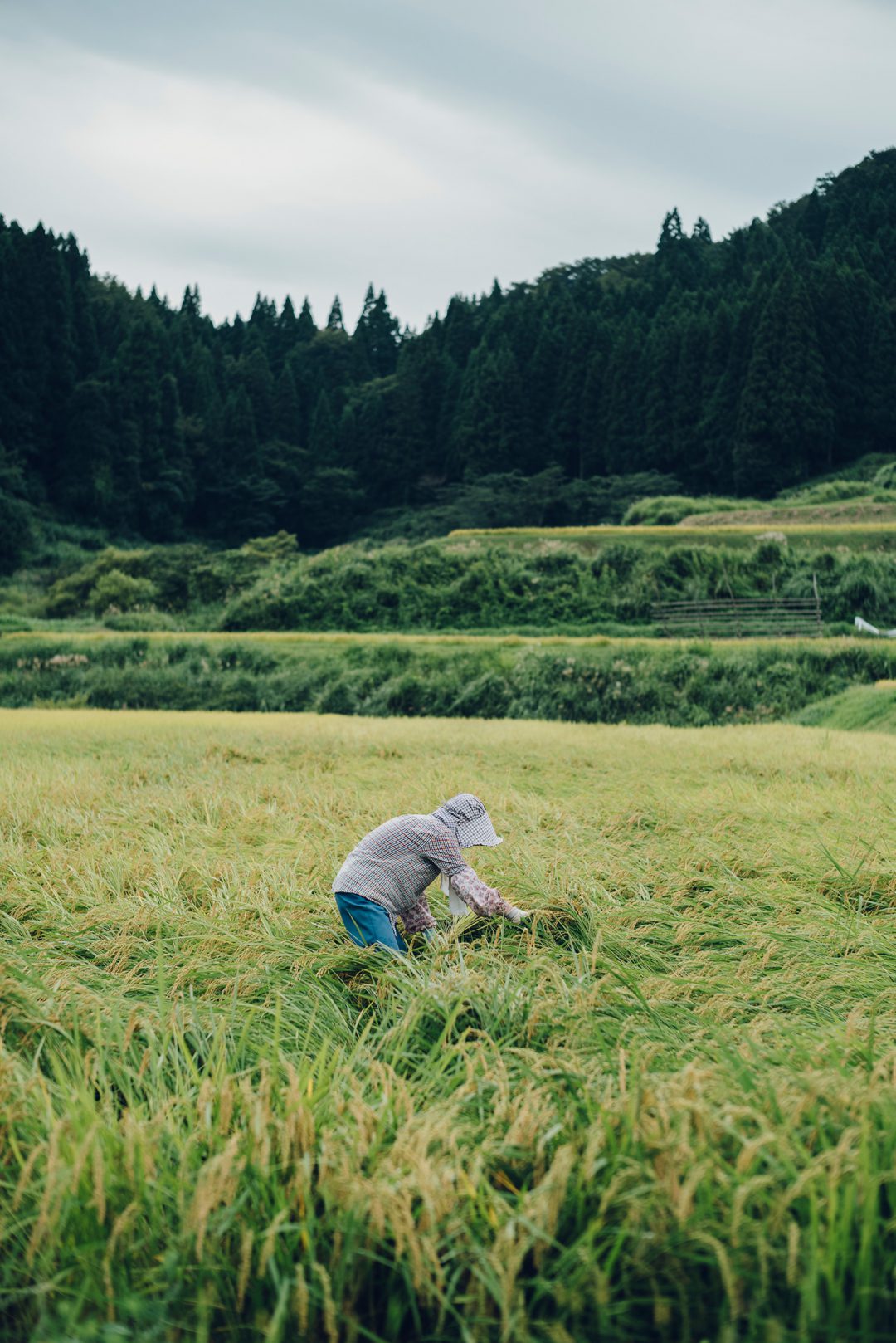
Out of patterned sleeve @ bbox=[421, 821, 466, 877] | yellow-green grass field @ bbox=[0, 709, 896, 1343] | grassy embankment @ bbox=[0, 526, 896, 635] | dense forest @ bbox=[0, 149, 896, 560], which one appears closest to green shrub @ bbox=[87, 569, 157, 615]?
grassy embankment @ bbox=[0, 526, 896, 635]

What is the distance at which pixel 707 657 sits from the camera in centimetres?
1479

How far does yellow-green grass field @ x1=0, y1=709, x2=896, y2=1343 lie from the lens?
62.0 inches

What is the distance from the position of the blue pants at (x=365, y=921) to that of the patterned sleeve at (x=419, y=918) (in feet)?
0.53

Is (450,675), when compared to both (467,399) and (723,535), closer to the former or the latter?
(723,535)

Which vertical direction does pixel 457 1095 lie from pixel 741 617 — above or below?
below

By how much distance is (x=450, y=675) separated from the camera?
51.3 ft

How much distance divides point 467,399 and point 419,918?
4941 centimetres

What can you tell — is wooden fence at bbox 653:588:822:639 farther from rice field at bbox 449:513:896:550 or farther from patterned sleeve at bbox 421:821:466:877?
patterned sleeve at bbox 421:821:466:877

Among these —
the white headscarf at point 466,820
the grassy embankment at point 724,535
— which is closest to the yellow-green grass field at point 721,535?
the grassy embankment at point 724,535

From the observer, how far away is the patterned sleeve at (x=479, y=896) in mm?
3475

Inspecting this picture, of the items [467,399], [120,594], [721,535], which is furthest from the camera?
[467,399]

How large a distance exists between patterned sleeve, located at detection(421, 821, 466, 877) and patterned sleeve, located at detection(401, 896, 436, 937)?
0.65 feet

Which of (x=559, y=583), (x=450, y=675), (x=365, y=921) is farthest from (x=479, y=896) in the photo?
(x=559, y=583)

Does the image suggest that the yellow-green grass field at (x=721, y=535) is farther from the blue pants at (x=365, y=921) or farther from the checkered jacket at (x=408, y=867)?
the blue pants at (x=365, y=921)
